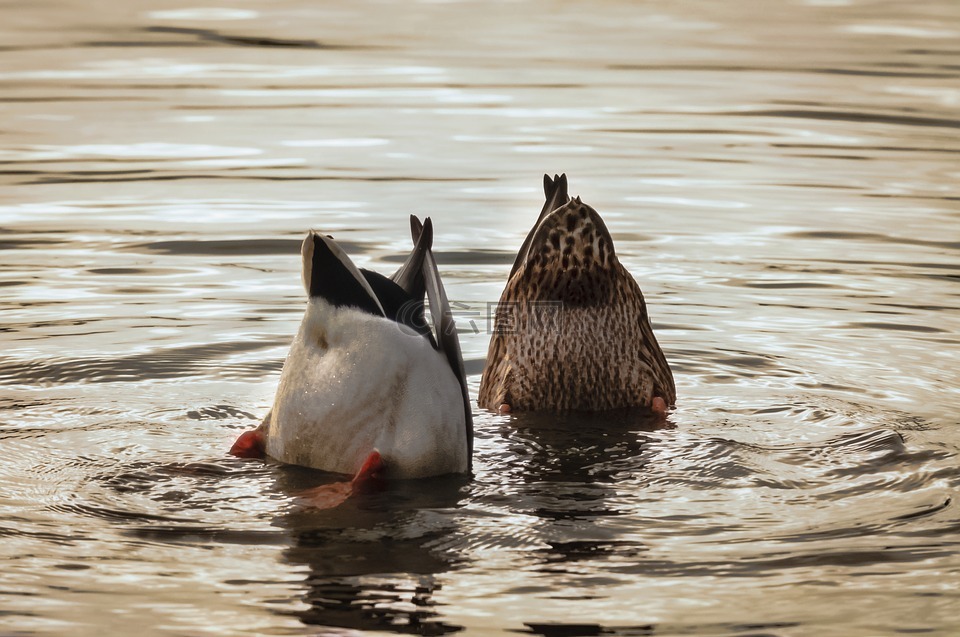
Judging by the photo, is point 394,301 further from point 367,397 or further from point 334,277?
point 367,397

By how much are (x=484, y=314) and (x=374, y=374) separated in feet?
12.2

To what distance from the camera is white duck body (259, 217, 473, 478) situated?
6.02 meters

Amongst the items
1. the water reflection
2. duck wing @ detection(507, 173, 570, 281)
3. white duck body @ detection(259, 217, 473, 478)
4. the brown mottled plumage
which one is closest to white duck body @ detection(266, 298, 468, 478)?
white duck body @ detection(259, 217, 473, 478)

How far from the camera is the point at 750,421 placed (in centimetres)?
735

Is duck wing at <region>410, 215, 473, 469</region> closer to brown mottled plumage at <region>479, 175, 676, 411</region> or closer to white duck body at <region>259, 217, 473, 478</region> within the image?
white duck body at <region>259, 217, 473, 478</region>

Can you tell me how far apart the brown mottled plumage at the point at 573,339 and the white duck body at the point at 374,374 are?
1.60m

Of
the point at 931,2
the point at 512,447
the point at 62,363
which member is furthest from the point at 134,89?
the point at 931,2

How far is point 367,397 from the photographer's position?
19.8ft

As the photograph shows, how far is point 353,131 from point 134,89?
10.3 feet

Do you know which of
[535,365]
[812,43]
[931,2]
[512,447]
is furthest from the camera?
[931,2]

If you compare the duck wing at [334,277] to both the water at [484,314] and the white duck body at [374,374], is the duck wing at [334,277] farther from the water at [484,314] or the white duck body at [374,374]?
the water at [484,314]

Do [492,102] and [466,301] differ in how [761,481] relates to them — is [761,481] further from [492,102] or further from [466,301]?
[492,102]

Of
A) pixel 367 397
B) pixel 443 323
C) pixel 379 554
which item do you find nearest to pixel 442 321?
pixel 443 323

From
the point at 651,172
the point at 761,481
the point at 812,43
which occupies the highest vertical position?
the point at 812,43
